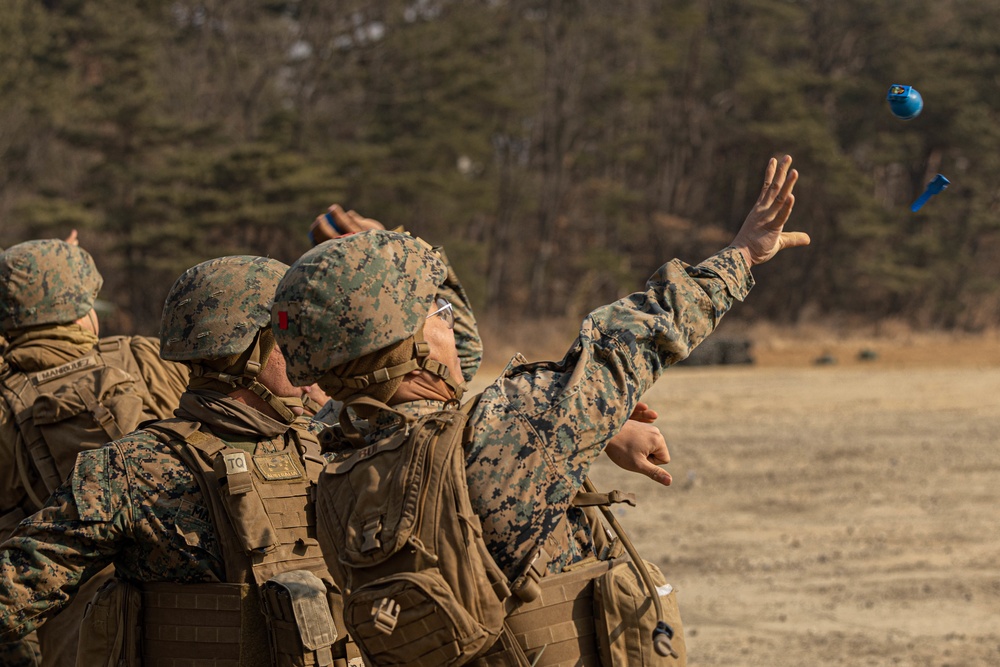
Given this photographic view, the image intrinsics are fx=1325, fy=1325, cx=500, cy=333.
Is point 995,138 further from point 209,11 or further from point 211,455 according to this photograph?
point 211,455

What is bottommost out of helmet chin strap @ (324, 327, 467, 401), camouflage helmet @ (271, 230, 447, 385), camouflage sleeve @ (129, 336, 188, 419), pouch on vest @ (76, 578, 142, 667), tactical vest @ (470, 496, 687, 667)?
pouch on vest @ (76, 578, 142, 667)

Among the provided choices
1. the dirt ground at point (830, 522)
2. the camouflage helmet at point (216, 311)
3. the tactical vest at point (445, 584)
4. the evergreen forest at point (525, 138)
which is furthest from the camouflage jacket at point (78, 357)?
the evergreen forest at point (525, 138)

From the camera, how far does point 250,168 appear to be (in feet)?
97.7

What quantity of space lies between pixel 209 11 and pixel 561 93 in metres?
10.1

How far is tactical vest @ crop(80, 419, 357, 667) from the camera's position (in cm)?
319

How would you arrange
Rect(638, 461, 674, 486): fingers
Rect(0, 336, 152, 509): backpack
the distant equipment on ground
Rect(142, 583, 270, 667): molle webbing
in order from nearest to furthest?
Rect(638, 461, 674, 486): fingers → Rect(142, 583, 270, 667): molle webbing → Rect(0, 336, 152, 509): backpack → the distant equipment on ground

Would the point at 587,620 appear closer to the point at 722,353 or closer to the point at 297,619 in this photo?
the point at 297,619

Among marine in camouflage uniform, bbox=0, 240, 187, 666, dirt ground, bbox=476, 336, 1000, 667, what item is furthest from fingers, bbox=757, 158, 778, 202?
dirt ground, bbox=476, 336, 1000, 667

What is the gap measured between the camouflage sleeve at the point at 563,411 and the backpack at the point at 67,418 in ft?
6.32

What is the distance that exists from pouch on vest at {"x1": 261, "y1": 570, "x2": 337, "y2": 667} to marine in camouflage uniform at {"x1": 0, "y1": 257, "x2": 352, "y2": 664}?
0.05m

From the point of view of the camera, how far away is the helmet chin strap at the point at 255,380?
346 centimetres

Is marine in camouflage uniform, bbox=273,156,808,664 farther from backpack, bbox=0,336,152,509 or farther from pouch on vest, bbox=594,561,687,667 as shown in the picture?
backpack, bbox=0,336,152,509

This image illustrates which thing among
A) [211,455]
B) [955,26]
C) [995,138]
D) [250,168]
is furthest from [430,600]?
[955,26]

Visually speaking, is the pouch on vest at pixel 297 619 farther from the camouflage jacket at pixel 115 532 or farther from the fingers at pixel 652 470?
the fingers at pixel 652 470
